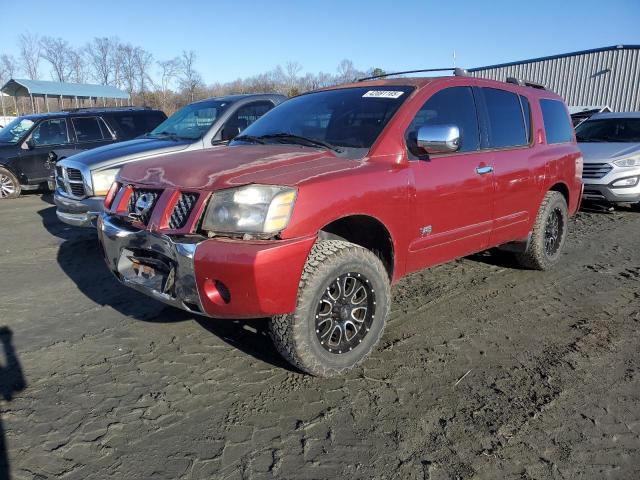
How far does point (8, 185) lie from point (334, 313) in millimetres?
9867

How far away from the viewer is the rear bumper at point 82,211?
543cm

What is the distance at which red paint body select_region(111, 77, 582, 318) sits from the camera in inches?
102

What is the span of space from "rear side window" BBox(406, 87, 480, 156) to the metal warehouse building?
732 inches

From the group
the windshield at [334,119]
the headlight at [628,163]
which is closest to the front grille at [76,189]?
the windshield at [334,119]

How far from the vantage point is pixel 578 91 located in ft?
76.7

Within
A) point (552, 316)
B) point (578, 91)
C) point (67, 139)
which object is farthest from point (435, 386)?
point (578, 91)

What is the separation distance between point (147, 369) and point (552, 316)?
3143mm

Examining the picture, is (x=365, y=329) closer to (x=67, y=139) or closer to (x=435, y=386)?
(x=435, y=386)

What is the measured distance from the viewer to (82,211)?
554 centimetres

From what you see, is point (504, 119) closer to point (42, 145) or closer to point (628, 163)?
point (628, 163)

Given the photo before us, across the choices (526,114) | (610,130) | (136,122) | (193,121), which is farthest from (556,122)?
(136,122)

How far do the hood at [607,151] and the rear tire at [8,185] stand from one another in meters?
11.0

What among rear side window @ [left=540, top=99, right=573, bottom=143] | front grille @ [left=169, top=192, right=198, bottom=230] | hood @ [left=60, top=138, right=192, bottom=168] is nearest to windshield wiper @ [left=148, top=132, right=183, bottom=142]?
hood @ [left=60, top=138, right=192, bottom=168]

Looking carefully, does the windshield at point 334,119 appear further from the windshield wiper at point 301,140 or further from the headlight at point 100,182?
the headlight at point 100,182
